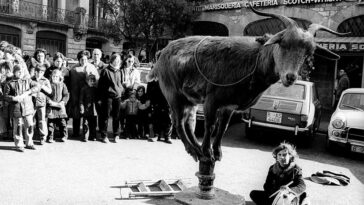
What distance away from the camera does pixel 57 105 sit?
8477 mm

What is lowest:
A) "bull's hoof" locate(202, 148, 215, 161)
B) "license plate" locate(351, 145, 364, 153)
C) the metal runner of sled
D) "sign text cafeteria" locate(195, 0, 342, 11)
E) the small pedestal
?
the metal runner of sled

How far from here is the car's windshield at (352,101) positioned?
30.2 feet

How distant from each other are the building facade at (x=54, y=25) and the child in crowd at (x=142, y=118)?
16575 mm

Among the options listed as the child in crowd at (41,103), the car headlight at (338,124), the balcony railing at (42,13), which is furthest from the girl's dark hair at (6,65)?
the balcony railing at (42,13)

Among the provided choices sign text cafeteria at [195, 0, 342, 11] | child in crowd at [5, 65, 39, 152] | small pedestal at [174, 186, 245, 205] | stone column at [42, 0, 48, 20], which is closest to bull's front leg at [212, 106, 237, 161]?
small pedestal at [174, 186, 245, 205]

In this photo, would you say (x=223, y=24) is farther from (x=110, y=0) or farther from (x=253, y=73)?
(x=253, y=73)

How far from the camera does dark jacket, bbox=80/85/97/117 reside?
877 cm

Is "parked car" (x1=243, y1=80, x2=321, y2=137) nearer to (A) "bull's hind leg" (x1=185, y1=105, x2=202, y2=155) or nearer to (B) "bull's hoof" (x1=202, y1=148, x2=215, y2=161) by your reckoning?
(A) "bull's hind leg" (x1=185, y1=105, x2=202, y2=155)

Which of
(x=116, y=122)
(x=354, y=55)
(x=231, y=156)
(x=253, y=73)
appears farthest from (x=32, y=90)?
(x=354, y=55)

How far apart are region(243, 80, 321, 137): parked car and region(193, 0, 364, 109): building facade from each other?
7274mm

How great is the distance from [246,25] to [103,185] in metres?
18.1

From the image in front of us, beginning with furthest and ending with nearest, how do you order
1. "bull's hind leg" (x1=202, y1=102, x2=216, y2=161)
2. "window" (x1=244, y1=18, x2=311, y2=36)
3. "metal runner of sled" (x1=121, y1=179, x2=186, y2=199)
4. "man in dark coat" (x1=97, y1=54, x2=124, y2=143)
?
"window" (x1=244, y1=18, x2=311, y2=36) < "man in dark coat" (x1=97, y1=54, x2=124, y2=143) < "metal runner of sled" (x1=121, y1=179, x2=186, y2=199) < "bull's hind leg" (x1=202, y1=102, x2=216, y2=161)

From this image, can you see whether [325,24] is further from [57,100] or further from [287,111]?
[57,100]

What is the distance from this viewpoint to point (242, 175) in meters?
6.59
